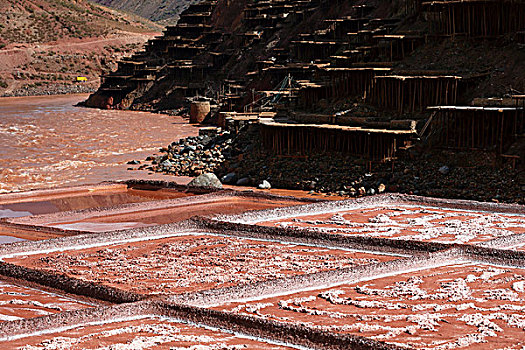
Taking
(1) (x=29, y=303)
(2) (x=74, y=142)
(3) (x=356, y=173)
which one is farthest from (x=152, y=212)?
Answer: (2) (x=74, y=142)

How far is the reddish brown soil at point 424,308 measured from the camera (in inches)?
279

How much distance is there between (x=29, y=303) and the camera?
8.48 m

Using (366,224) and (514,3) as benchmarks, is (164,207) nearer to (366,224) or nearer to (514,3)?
(366,224)

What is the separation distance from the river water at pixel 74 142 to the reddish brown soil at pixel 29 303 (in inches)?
760

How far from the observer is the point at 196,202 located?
16.0m

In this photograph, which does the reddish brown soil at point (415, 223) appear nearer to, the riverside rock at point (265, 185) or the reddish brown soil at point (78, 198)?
the reddish brown soil at point (78, 198)

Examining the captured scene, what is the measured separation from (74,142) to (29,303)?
33279mm

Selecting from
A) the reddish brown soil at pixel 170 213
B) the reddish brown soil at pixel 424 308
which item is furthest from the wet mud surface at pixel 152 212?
the reddish brown soil at pixel 424 308

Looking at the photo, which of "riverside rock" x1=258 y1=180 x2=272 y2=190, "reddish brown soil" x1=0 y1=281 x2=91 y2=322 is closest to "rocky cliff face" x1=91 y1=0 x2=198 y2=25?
"riverside rock" x1=258 y1=180 x2=272 y2=190

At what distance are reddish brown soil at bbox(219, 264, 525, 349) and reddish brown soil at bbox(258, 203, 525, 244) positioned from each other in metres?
2.50

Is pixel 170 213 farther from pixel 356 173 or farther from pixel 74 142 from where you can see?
pixel 74 142

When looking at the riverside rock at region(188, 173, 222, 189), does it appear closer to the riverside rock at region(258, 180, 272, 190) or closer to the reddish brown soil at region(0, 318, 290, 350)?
the riverside rock at region(258, 180, 272, 190)

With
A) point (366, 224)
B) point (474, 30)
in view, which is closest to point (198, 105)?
point (474, 30)

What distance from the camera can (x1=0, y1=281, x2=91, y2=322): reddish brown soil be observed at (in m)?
8.18
